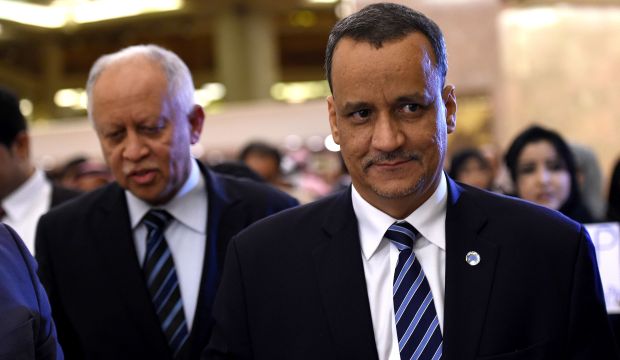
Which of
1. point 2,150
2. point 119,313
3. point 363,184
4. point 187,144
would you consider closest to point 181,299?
point 119,313

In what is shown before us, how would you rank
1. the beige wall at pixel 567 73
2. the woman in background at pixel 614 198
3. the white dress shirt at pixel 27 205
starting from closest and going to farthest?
the white dress shirt at pixel 27 205 → the woman in background at pixel 614 198 → the beige wall at pixel 567 73

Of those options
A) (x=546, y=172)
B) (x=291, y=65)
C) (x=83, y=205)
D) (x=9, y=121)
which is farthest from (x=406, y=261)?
(x=291, y=65)

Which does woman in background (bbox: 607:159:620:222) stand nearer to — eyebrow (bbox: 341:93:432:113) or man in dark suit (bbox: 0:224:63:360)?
eyebrow (bbox: 341:93:432:113)

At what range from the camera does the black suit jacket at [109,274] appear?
9.71 ft

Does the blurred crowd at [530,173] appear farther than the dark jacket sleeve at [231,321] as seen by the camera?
Yes

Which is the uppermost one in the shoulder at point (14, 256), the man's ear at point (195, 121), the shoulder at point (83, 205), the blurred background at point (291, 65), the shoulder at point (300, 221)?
the man's ear at point (195, 121)

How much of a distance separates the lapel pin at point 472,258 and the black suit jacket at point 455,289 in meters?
0.01

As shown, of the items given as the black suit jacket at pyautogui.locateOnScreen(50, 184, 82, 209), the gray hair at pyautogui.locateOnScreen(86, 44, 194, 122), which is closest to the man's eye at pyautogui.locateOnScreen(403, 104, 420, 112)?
the gray hair at pyautogui.locateOnScreen(86, 44, 194, 122)

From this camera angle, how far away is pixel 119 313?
9.82ft

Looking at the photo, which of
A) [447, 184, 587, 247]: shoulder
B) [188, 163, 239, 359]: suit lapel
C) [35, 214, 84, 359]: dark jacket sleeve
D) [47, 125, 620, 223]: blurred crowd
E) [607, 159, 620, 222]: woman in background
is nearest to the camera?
[447, 184, 587, 247]: shoulder

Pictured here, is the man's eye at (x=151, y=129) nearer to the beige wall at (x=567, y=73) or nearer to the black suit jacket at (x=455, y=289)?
the black suit jacket at (x=455, y=289)

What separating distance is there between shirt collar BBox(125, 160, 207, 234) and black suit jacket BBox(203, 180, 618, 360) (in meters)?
0.69

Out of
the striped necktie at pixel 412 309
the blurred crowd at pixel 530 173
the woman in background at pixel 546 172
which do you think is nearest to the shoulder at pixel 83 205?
the blurred crowd at pixel 530 173

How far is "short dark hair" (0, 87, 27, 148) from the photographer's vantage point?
3.82 m
